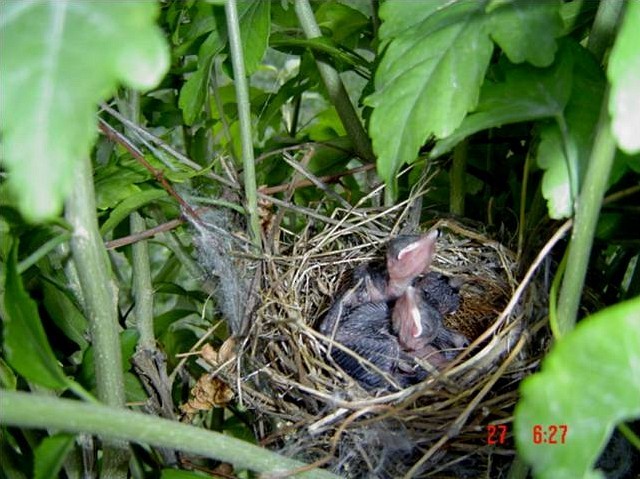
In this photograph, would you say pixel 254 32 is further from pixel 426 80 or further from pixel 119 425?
pixel 119 425

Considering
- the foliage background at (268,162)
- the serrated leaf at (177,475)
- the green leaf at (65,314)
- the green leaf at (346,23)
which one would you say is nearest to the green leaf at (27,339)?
the foliage background at (268,162)

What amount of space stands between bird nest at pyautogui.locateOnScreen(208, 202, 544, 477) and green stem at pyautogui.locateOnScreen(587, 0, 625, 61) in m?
0.22

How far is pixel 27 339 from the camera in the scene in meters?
0.51

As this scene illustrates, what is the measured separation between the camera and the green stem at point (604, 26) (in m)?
0.63

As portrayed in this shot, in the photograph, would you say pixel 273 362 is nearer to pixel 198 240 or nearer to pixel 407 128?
pixel 198 240

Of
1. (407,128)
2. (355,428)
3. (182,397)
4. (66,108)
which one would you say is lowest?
(182,397)

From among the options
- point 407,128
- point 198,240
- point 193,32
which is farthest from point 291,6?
point 407,128

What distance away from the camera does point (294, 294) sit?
0.89 metres

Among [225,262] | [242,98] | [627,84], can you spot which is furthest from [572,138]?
[225,262]

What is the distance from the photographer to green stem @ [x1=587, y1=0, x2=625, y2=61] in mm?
628

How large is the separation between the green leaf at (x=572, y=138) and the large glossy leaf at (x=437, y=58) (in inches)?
1.9

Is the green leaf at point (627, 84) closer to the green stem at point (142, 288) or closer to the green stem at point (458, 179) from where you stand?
the green stem at point (458, 179)

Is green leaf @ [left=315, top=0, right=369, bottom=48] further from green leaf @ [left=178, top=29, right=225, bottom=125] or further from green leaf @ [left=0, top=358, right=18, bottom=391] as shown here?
green leaf @ [left=0, top=358, right=18, bottom=391]

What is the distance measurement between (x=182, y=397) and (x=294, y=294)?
201 millimetres
